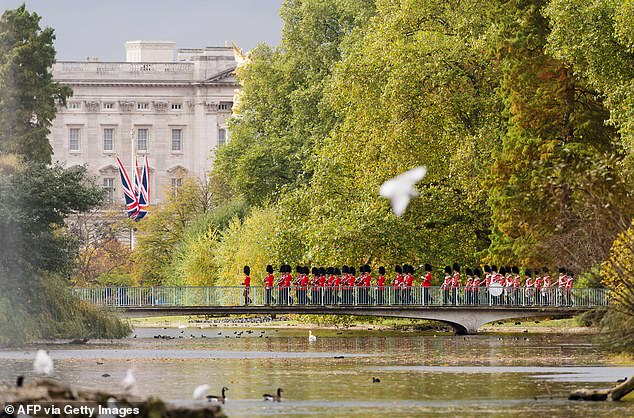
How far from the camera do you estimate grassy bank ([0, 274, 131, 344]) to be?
54906 millimetres

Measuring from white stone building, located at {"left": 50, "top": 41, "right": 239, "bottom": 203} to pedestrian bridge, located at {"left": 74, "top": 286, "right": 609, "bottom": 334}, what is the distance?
99309 millimetres

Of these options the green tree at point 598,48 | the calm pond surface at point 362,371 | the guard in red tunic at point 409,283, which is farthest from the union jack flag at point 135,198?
the green tree at point 598,48

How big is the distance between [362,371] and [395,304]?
23.0 metres

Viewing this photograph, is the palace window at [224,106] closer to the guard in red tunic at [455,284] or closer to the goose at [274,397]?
the guard in red tunic at [455,284]

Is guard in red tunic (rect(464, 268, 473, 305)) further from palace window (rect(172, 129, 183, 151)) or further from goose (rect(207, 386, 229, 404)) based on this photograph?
palace window (rect(172, 129, 183, 151))

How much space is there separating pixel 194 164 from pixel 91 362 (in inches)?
4918

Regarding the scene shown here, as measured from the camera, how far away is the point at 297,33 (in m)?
87.2

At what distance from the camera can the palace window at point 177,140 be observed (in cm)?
17225

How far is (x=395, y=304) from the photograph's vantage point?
66188 mm

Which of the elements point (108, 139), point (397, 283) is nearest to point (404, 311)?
point (397, 283)

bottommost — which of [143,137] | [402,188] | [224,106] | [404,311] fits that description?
[404,311]

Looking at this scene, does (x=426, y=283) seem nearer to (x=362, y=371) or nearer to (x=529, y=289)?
(x=529, y=289)

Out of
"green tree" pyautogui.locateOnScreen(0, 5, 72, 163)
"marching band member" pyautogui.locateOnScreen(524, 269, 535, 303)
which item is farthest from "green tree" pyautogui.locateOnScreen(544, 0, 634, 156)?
"green tree" pyautogui.locateOnScreen(0, 5, 72, 163)

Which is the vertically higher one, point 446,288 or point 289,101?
point 289,101
